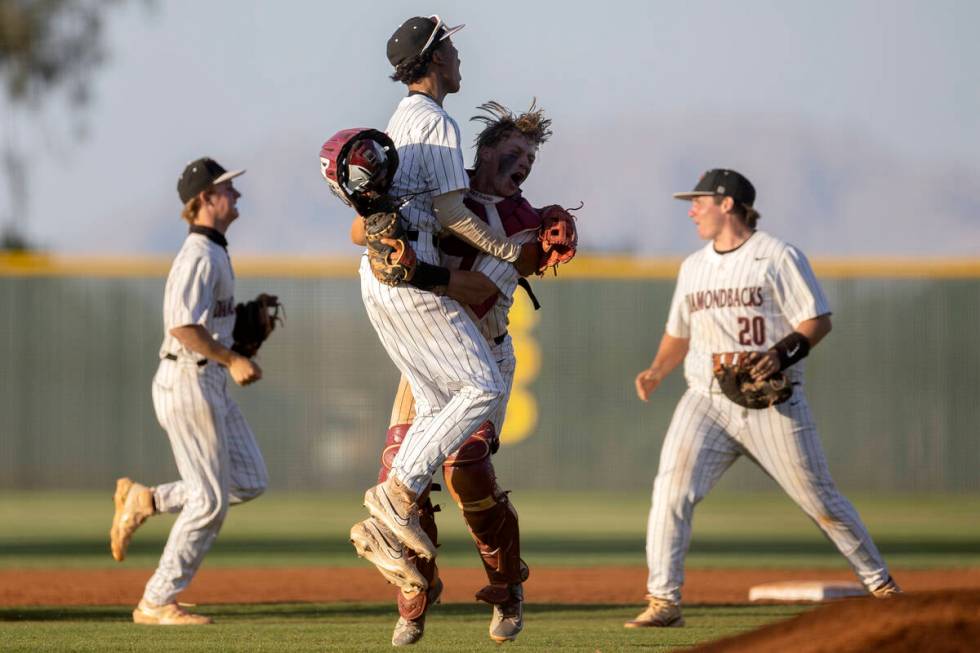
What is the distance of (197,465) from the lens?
7199 millimetres

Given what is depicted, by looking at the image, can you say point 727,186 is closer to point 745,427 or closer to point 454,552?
point 745,427

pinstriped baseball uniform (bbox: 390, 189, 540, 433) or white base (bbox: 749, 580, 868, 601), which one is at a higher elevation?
pinstriped baseball uniform (bbox: 390, 189, 540, 433)

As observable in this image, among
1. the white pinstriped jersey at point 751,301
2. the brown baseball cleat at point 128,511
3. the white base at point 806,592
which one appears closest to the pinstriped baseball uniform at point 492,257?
the white pinstriped jersey at point 751,301

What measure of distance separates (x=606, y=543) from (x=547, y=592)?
4.18m

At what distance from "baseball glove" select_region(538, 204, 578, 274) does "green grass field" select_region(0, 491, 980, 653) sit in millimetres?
1441

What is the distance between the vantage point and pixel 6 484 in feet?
58.0

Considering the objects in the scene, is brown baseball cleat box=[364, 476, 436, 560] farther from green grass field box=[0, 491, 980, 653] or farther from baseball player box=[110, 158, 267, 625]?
baseball player box=[110, 158, 267, 625]

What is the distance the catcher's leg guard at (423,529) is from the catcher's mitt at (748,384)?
177 cm

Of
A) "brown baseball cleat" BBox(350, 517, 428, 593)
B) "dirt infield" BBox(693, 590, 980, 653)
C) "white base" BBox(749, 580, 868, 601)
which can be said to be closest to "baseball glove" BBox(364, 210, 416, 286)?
"brown baseball cleat" BBox(350, 517, 428, 593)

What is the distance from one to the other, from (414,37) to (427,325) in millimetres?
1060

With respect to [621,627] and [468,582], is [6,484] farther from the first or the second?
[621,627]

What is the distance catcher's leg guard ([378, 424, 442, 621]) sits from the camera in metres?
5.51

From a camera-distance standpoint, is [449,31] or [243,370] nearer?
[449,31]

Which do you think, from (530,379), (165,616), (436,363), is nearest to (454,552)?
(530,379)
